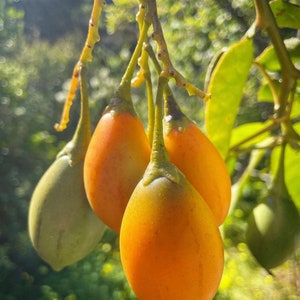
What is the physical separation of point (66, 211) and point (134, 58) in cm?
18

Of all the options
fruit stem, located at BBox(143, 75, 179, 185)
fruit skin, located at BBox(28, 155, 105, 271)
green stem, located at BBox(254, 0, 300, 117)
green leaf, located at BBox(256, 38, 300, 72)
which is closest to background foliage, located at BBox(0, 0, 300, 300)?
green leaf, located at BBox(256, 38, 300, 72)

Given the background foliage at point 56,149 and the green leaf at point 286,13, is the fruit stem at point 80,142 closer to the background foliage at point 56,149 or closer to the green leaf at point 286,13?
the green leaf at point 286,13

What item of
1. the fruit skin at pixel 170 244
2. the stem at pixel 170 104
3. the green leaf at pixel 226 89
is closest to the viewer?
the fruit skin at pixel 170 244

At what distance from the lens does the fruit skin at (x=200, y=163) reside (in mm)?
471

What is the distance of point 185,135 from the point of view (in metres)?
0.49

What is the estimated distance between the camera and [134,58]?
0.52m

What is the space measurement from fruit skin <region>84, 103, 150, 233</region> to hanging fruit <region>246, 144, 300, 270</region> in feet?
0.69

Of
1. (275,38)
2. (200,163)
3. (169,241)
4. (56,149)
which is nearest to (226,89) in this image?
(275,38)

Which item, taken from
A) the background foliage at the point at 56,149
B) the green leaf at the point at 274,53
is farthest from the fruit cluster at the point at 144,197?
the background foliage at the point at 56,149

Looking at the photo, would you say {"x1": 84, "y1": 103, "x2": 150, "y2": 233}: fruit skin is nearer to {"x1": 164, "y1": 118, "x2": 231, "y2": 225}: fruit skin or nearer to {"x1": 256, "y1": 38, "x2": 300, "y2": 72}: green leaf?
{"x1": 164, "y1": 118, "x2": 231, "y2": 225}: fruit skin

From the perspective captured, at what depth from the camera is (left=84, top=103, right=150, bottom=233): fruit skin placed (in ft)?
1.57

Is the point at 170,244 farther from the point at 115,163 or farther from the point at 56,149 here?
the point at 56,149

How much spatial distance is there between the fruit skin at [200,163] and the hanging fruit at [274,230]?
6.1 inches

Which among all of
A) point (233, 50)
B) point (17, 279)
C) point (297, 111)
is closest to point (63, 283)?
point (17, 279)
